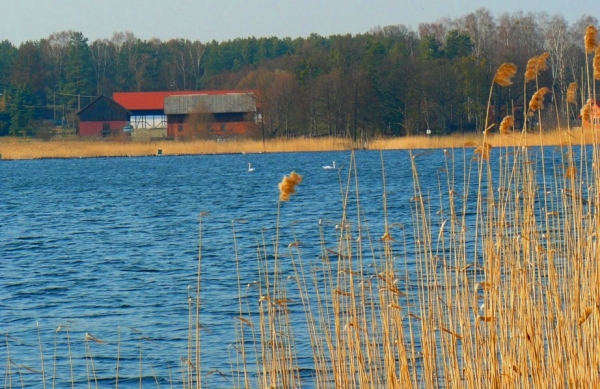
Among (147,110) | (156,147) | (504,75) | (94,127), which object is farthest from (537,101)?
(147,110)

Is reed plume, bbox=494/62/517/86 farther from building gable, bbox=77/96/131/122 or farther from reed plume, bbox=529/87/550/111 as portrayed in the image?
building gable, bbox=77/96/131/122

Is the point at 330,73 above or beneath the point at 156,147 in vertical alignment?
above

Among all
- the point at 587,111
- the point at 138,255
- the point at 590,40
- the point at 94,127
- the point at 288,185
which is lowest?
the point at 138,255

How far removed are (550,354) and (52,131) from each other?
195ft

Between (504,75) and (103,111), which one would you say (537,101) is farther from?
(103,111)

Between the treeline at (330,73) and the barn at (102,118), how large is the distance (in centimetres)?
296

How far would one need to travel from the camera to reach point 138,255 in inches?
562

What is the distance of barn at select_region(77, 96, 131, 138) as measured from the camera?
6109 centimetres

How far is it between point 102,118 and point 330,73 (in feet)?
60.0

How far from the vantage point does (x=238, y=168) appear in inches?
1592

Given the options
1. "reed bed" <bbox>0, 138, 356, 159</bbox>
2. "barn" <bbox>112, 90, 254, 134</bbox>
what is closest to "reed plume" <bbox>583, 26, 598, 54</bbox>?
"reed bed" <bbox>0, 138, 356, 159</bbox>

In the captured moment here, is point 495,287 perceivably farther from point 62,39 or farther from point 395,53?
point 62,39

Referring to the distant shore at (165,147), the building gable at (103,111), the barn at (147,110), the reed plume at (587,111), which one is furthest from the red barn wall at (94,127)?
the reed plume at (587,111)

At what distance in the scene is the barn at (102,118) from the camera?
2405 inches
